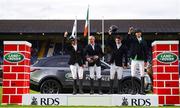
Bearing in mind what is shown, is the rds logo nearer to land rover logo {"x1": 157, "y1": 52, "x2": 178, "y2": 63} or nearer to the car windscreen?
land rover logo {"x1": 157, "y1": 52, "x2": 178, "y2": 63}

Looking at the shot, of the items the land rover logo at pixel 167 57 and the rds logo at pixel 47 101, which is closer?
the rds logo at pixel 47 101

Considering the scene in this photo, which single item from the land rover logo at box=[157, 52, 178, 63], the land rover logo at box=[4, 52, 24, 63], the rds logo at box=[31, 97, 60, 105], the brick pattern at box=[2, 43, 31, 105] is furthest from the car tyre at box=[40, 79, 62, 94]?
the land rover logo at box=[157, 52, 178, 63]

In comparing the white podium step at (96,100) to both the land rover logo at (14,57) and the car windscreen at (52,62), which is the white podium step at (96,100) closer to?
the land rover logo at (14,57)

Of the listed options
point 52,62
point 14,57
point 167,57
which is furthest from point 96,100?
point 52,62

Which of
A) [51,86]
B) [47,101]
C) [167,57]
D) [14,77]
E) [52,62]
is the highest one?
[167,57]

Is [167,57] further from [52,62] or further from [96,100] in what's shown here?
[52,62]

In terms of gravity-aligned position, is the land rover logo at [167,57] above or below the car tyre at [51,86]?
above

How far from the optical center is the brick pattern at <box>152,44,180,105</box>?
1083 centimetres

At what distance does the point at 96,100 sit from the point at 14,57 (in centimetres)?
269

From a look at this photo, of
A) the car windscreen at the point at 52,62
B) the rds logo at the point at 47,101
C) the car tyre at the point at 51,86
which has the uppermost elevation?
the car windscreen at the point at 52,62

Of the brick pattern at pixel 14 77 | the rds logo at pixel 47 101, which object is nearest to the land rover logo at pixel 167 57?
the rds logo at pixel 47 101

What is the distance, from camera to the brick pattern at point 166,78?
10.8 m

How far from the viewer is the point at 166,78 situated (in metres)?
10.9

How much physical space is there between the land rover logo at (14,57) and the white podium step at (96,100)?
1.20 metres
